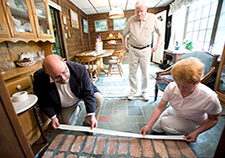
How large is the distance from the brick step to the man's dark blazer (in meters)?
0.36

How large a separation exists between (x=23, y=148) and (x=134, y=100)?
1.86m

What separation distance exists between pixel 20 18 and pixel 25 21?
7 centimetres

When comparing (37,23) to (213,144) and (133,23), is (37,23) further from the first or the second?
(213,144)

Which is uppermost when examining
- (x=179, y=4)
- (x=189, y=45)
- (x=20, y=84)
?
(x=179, y=4)

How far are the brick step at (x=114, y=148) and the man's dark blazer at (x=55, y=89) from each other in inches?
14.2

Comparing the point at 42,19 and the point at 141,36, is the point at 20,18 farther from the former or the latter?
the point at 141,36

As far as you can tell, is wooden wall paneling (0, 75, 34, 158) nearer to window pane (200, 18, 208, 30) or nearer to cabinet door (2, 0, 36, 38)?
cabinet door (2, 0, 36, 38)

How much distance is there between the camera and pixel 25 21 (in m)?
1.44

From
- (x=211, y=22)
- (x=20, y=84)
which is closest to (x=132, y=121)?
(x=20, y=84)

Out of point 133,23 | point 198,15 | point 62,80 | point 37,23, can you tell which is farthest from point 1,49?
point 198,15

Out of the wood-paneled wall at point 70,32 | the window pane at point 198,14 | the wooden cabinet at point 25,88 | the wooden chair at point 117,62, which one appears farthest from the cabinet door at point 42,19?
the window pane at point 198,14

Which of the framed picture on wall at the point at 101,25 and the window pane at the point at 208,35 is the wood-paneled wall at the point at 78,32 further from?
the window pane at the point at 208,35

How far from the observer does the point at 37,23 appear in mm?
1562

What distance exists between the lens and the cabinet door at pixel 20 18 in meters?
1.19
